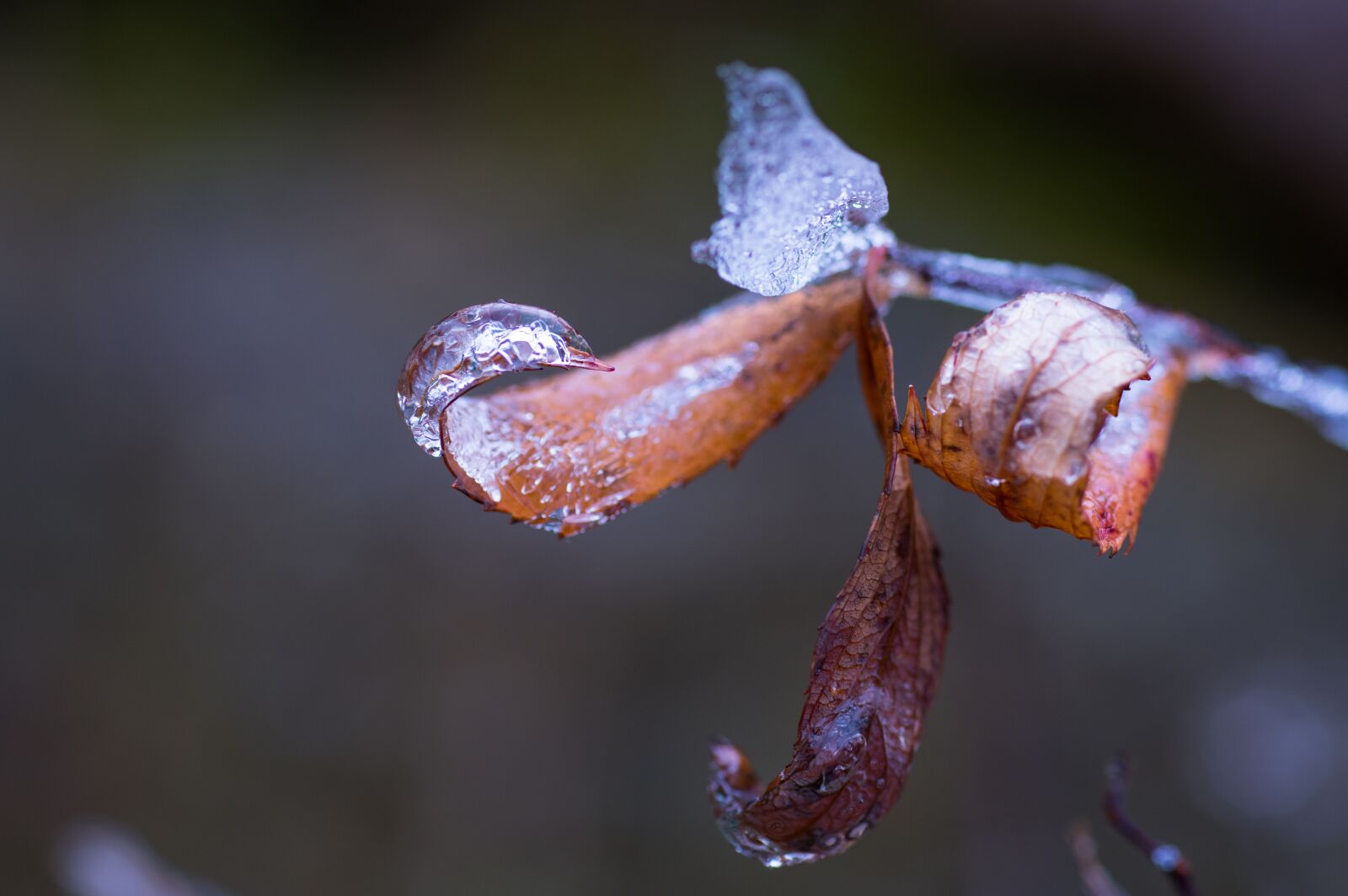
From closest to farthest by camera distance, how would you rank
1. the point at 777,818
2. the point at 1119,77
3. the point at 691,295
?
the point at 777,818
the point at 1119,77
the point at 691,295

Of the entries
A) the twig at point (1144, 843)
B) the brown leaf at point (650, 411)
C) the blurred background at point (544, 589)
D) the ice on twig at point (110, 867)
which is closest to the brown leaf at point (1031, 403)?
the brown leaf at point (650, 411)

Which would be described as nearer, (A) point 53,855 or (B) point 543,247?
(A) point 53,855

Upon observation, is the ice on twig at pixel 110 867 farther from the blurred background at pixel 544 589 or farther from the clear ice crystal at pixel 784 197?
the clear ice crystal at pixel 784 197

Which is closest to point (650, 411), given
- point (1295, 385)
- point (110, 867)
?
point (1295, 385)

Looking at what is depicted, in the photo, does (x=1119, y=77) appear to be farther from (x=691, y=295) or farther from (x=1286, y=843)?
(x=1286, y=843)

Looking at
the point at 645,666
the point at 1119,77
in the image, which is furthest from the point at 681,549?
the point at 1119,77
